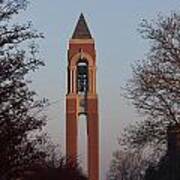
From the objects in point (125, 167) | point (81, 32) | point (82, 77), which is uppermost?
point (81, 32)

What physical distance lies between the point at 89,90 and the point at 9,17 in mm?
76237

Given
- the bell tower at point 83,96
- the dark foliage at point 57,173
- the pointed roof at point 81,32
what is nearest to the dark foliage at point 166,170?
the dark foliage at point 57,173

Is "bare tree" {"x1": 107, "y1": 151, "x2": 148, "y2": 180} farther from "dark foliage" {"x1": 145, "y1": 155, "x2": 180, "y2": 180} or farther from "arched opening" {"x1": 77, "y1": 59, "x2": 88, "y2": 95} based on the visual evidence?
"dark foliage" {"x1": 145, "y1": 155, "x2": 180, "y2": 180}

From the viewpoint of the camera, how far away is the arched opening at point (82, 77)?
9700cm

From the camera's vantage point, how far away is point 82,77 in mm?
98688

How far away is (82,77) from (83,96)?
2981 mm

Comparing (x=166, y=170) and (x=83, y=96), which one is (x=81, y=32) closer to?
(x=83, y=96)

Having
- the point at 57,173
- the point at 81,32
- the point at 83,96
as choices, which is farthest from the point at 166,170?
the point at 81,32

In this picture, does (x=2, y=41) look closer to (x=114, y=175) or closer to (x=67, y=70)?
(x=67, y=70)

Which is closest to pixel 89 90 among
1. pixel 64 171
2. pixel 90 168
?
pixel 90 168

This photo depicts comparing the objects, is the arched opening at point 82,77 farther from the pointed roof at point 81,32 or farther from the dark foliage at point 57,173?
the dark foliage at point 57,173

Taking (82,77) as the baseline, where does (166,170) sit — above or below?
below

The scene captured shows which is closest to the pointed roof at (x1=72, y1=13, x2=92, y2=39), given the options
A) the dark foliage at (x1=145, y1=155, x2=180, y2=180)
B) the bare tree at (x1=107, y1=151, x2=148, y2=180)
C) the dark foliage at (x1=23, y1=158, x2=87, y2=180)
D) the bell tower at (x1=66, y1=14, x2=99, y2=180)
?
the bell tower at (x1=66, y1=14, x2=99, y2=180)

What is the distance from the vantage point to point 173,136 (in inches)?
1545
